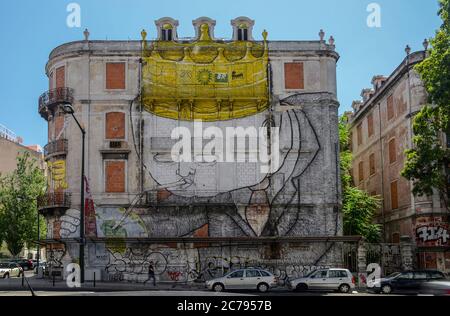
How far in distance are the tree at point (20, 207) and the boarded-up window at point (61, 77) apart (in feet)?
61.7

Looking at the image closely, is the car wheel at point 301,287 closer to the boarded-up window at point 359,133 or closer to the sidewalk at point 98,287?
the sidewalk at point 98,287

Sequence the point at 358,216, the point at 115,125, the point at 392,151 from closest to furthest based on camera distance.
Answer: the point at 115,125
the point at 358,216
the point at 392,151

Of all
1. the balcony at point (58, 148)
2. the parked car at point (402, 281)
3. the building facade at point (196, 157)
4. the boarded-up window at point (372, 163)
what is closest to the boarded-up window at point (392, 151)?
the boarded-up window at point (372, 163)

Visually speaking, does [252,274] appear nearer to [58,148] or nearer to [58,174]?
[58,174]

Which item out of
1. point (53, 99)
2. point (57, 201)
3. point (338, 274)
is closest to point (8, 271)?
point (57, 201)

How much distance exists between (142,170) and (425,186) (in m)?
16.9

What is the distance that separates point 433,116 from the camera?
33781 millimetres

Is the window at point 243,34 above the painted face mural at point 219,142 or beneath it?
above

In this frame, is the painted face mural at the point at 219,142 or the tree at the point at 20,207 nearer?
the painted face mural at the point at 219,142

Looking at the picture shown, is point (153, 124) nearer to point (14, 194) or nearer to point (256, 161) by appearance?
point (256, 161)

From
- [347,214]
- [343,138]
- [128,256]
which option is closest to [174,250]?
[128,256]

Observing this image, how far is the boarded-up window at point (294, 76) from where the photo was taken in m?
40.4

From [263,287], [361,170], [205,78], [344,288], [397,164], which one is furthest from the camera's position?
[361,170]

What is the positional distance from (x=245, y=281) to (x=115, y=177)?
12.4 m
